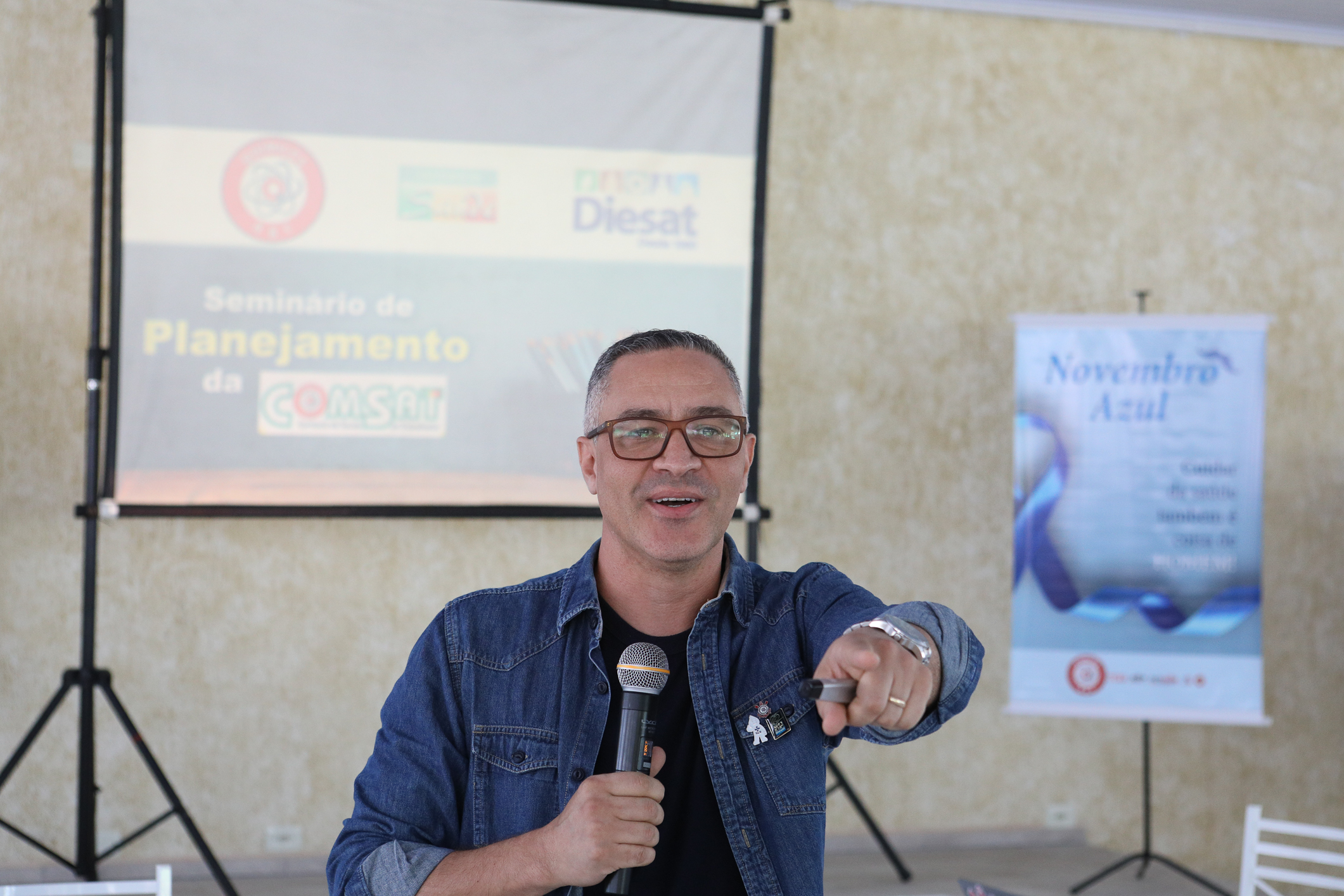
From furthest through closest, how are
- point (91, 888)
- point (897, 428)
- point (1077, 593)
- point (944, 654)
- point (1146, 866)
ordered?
point (897, 428) → point (1146, 866) → point (1077, 593) → point (91, 888) → point (944, 654)

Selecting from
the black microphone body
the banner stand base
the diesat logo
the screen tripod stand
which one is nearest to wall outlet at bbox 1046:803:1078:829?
the banner stand base

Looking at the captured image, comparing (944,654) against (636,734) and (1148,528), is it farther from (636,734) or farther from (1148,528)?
(1148,528)

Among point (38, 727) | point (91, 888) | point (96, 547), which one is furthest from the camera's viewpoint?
point (96, 547)

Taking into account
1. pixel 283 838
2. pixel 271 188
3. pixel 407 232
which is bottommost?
pixel 283 838

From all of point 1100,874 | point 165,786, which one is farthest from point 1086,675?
point 165,786

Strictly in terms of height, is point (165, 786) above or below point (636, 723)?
below

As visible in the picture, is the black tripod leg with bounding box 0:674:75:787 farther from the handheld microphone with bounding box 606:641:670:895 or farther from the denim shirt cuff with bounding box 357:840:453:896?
the handheld microphone with bounding box 606:641:670:895

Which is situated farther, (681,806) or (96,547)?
(96,547)

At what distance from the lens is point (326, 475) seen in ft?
12.5

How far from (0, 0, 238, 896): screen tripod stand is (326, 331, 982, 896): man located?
82.1 inches

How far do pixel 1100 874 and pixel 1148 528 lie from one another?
3.96 feet

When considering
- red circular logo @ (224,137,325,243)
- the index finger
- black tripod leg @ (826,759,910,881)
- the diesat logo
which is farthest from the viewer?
the diesat logo

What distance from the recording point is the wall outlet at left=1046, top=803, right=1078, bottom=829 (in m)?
4.45

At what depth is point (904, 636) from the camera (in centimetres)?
130
